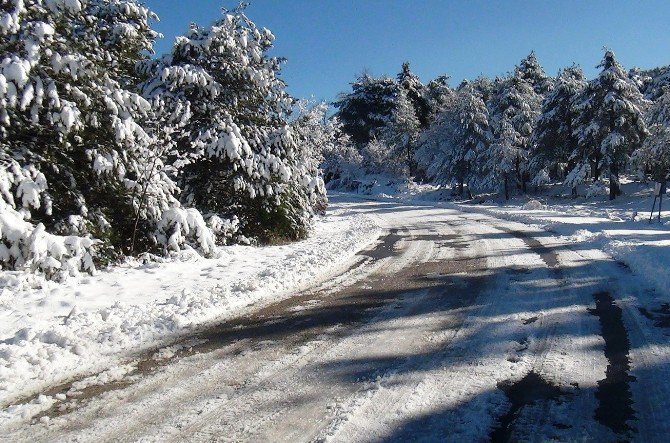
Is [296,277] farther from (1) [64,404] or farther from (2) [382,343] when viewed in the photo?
(1) [64,404]

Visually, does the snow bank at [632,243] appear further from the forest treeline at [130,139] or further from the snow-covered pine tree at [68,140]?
the snow-covered pine tree at [68,140]

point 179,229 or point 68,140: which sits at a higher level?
point 68,140

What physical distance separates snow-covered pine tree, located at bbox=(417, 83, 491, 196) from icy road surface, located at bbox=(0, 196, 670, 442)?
32063 mm

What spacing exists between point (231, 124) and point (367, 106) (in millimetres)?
51507

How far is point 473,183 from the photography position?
3734 centimetres

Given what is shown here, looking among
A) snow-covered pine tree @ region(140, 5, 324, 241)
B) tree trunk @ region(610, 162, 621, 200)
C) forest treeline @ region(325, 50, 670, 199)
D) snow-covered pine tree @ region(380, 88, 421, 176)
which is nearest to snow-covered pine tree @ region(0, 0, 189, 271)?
snow-covered pine tree @ region(140, 5, 324, 241)

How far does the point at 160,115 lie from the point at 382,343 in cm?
709

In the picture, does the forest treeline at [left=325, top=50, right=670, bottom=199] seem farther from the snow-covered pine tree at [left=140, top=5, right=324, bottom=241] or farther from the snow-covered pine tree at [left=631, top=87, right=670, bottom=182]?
the snow-covered pine tree at [left=140, top=5, right=324, bottom=241]

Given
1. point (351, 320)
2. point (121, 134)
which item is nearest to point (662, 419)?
point (351, 320)

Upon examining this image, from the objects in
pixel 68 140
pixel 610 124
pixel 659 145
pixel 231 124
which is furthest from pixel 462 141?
pixel 68 140

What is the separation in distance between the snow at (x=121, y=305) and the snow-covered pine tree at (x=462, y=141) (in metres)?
30.2

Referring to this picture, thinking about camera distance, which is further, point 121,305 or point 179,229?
point 179,229

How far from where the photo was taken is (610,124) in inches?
1192

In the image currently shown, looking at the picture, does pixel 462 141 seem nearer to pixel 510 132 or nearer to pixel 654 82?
pixel 510 132
